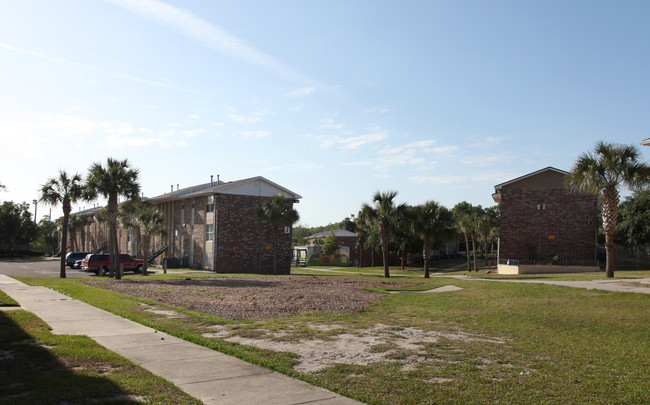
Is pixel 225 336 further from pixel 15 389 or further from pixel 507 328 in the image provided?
pixel 507 328

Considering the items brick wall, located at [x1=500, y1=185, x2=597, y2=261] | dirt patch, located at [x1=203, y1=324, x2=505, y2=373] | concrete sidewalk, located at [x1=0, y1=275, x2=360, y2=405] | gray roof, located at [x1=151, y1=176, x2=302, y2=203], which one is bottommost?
dirt patch, located at [x1=203, y1=324, x2=505, y2=373]

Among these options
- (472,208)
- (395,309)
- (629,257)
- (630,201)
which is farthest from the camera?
(472,208)

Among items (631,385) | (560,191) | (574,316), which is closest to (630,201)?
(560,191)

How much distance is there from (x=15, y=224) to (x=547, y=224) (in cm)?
7483

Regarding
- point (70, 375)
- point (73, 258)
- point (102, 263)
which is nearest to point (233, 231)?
point (102, 263)

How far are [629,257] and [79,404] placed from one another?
75711 millimetres

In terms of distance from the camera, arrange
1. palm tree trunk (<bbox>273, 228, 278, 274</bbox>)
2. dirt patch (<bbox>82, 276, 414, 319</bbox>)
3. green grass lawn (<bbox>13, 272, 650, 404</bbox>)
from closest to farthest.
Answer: green grass lawn (<bbox>13, 272, 650, 404</bbox>) → dirt patch (<bbox>82, 276, 414, 319</bbox>) → palm tree trunk (<bbox>273, 228, 278, 274</bbox>)

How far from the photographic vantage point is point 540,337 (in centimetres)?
1045

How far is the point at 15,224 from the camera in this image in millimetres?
79625

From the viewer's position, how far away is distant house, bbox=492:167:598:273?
146 ft

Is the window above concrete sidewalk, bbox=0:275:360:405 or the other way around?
above

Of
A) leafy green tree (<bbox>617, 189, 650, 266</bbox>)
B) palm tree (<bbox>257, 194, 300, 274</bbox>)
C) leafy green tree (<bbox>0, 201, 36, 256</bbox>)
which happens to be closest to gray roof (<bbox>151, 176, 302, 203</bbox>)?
palm tree (<bbox>257, 194, 300, 274</bbox>)

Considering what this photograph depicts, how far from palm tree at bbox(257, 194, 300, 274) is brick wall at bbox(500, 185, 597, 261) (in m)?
19.0

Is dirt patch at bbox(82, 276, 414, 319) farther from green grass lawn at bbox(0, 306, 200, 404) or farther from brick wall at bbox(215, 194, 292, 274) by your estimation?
brick wall at bbox(215, 194, 292, 274)
